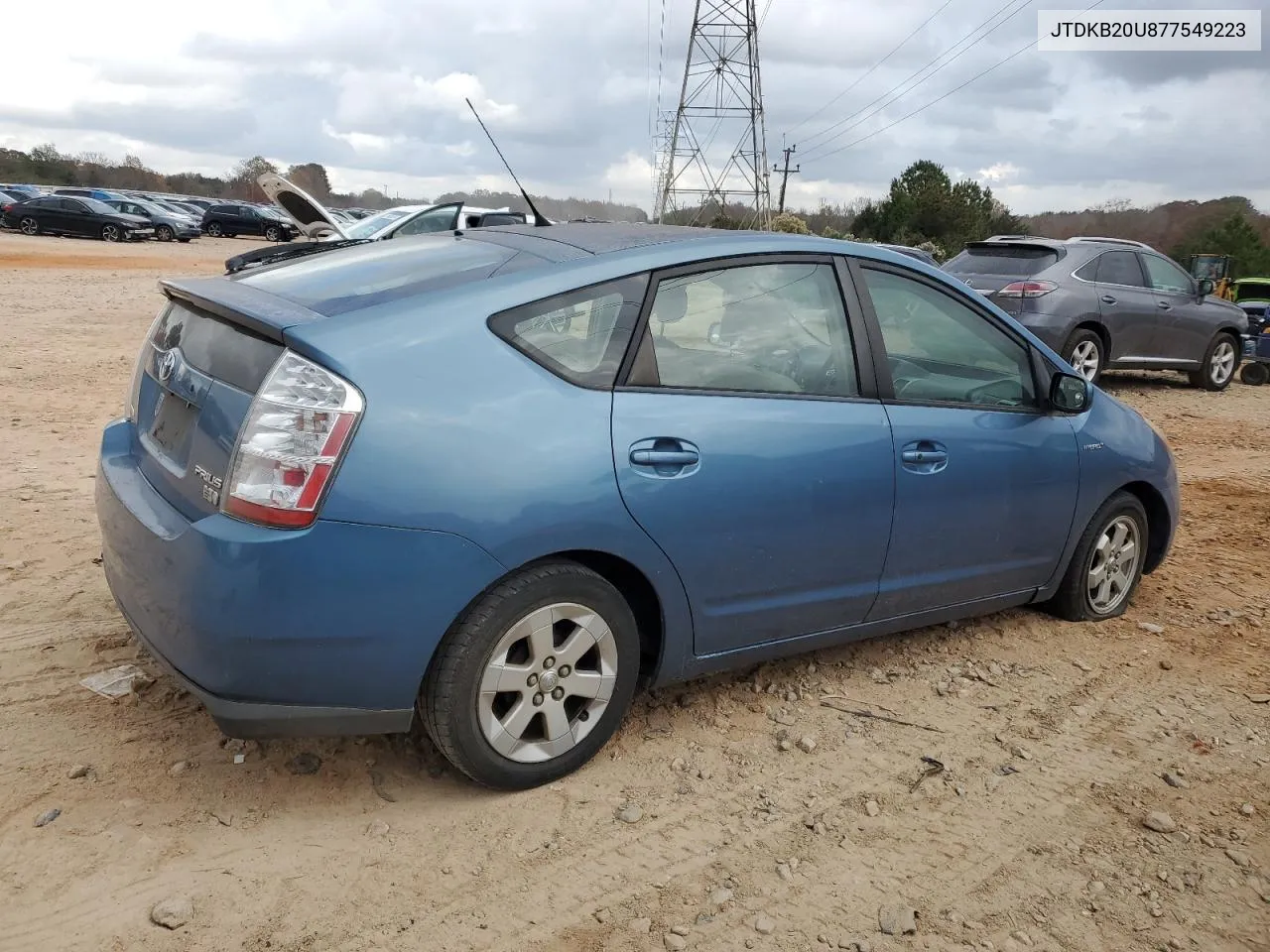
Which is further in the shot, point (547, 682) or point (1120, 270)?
point (1120, 270)

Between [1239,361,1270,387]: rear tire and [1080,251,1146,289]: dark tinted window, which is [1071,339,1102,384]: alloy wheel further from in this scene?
[1239,361,1270,387]: rear tire

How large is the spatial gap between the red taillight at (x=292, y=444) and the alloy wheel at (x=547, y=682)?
0.68m

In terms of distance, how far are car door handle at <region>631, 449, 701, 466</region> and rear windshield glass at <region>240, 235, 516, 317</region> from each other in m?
0.73

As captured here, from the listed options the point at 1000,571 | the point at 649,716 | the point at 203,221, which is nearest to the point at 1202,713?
the point at 1000,571

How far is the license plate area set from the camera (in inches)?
120

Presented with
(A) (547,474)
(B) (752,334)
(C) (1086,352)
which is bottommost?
(C) (1086,352)

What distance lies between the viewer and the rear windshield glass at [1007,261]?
454 inches

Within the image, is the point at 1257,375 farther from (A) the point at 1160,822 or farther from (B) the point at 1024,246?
(A) the point at 1160,822

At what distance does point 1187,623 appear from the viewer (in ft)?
16.0

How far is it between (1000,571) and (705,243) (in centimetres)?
179

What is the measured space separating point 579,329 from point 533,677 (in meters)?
1.02

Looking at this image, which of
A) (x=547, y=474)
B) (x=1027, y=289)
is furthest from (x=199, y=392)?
(x=1027, y=289)

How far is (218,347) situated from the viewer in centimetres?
310

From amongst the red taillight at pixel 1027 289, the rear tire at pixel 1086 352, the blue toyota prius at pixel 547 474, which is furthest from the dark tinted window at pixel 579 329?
the rear tire at pixel 1086 352
